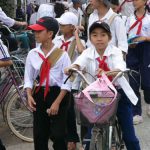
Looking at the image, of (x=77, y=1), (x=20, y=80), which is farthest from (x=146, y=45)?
(x=77, y=1)

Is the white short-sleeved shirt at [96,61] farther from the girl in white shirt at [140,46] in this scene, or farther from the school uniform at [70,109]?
the girl in white shirt at [140,46]

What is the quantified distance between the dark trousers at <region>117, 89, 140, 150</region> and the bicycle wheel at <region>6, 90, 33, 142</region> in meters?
1.64

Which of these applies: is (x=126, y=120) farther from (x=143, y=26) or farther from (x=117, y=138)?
(x=143, y=26)

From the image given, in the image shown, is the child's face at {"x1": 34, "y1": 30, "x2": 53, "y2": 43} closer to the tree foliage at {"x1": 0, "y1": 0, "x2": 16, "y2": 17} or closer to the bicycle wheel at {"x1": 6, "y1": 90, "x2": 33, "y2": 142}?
the bicycle wheel at {"x1": 6, "y1": 90, "x2": 33, "y2": 142}

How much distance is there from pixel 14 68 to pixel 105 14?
1.32 metres

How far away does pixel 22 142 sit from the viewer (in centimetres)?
520

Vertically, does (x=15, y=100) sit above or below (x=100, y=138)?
below

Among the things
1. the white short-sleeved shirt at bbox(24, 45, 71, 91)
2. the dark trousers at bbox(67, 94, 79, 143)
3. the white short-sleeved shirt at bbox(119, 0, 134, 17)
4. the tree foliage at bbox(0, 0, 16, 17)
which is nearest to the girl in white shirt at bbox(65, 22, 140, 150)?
Answer: the white short-sleeved shirt at bbox(24, 45, 71, 91)

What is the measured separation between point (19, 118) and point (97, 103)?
2378 mm

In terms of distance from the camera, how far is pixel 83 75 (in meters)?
3.35

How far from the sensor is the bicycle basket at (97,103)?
3.05 meters

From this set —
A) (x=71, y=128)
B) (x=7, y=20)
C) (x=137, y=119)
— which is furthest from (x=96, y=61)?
(x=7, y=20)

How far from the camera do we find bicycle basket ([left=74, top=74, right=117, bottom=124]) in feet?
10.0

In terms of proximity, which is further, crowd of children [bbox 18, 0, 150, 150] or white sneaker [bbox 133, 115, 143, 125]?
white sneaker [bbox 133, 115, 143, 125]
